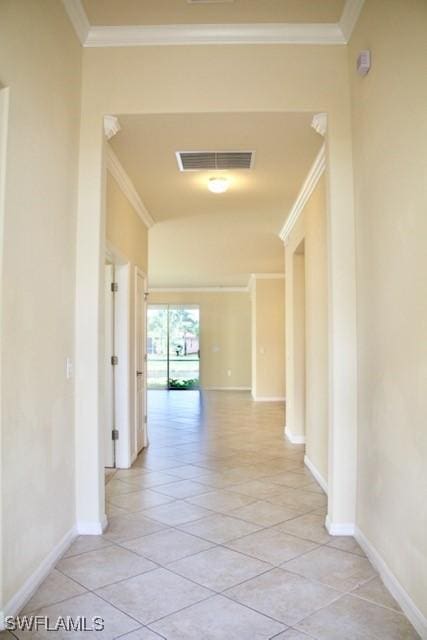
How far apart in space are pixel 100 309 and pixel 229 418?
5.61 m

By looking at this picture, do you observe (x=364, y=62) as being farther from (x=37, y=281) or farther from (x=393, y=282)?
(x=37, y=281)

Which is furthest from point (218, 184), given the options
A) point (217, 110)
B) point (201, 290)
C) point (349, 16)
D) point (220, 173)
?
point (201, 290)

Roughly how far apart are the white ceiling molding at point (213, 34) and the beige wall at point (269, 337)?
7637 mm

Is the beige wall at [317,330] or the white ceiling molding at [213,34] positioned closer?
the white ceiling molding at [213,34]

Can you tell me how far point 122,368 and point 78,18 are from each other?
3015 mm

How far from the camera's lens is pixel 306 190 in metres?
4.89

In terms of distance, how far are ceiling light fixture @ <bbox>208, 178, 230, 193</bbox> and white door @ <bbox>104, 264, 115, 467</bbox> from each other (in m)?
1.24

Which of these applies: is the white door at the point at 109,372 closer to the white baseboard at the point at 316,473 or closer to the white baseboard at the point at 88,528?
the white baseboard at the point at 88,528

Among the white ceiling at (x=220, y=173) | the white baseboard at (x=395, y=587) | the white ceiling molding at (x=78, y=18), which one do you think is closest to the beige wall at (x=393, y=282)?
the white baseboard at (x=395, y=587)

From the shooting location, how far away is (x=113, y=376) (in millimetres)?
5066

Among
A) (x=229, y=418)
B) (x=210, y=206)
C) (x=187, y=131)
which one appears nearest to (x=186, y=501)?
(x=187, y=131)

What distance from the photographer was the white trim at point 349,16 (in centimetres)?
295

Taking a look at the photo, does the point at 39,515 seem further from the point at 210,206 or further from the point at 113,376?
the point at 210,206

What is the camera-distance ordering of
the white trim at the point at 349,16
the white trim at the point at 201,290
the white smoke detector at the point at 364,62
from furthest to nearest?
1. the white trim at the point at 201,290
2. the white trim at the point at 349,16
3. the white smoke detector at the point at 364,62
